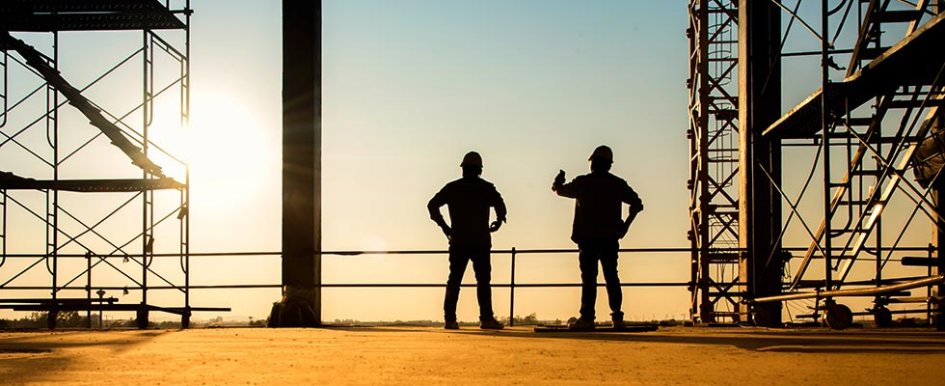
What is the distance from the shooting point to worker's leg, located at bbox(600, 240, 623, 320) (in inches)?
557

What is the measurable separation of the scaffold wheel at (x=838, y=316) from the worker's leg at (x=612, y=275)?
2511 millimetres

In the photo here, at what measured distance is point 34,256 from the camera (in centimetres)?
2331

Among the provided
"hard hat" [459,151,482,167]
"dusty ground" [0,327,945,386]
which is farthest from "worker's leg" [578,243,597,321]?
"hard hat" [459,151,482,167]

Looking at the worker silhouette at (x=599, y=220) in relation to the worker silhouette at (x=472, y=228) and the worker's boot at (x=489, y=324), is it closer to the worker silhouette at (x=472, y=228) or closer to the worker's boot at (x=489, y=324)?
the worker silhouette at (x=472, y=228)

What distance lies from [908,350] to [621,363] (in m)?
2.46

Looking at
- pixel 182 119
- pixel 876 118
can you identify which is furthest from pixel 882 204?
pixel 182 119

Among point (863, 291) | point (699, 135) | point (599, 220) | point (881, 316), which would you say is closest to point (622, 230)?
point (599, 220)

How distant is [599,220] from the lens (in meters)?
14.2

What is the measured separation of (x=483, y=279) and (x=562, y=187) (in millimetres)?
1459

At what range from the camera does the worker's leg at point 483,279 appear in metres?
14.9

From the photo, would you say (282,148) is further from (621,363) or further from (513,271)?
(621,363)

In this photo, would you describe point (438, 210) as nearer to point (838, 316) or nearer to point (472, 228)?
point (472, 228)

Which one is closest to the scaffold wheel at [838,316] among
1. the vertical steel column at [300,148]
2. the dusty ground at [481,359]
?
the dusty ground at [481,359]

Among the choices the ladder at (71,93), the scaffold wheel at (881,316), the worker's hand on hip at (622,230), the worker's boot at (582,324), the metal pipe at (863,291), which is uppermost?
the ladder at (71,93)
